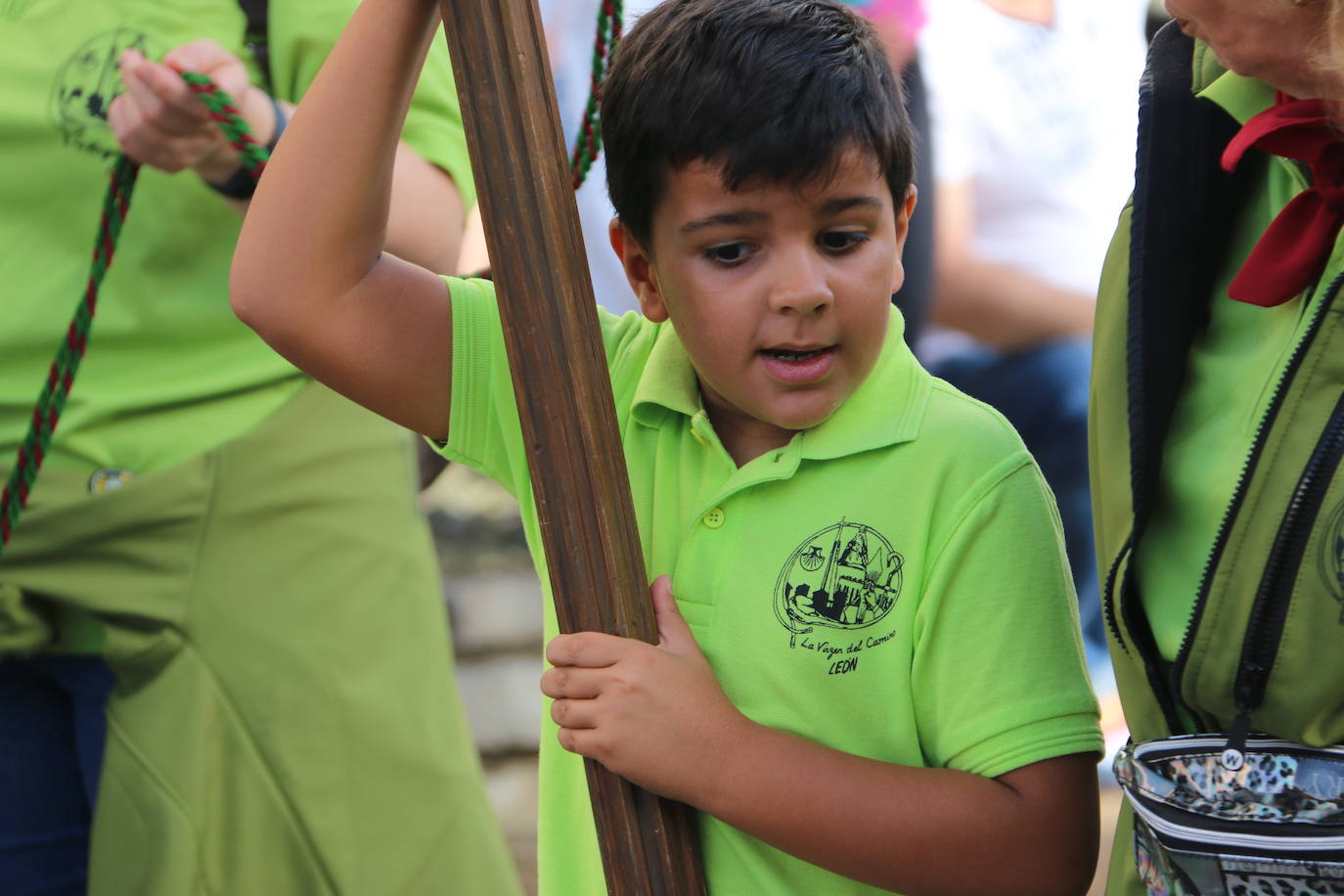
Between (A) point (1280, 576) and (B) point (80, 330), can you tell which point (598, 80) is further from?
(A) point (1280, 576)

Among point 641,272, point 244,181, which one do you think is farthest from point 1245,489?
point 244,181

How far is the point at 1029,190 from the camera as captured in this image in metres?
4.09

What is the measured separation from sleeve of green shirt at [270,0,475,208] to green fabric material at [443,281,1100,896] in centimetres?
58

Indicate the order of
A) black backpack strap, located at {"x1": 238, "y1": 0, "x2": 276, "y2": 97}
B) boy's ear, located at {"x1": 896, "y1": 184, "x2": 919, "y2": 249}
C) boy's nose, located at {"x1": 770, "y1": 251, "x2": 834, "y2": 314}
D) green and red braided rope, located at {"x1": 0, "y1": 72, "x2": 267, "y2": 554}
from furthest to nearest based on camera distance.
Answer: black backpack strap, located at {"x1": 238, "y1": 0, "x2": 276, "y2": 97} < green and red braided rope, located at {"x1": 0, "y1": 72, "x2": 267, "y2": 554} < boy's ear, located at {"x1": 896, "y1": 184, "x2": 919, "y2": 249} < boy's nose, located at {"x1": 770, "y1": 251, "x2": 834, "y2": 314}

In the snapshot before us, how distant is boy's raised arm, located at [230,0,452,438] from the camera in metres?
1.33

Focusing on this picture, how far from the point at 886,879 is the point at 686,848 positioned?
156 millimetres

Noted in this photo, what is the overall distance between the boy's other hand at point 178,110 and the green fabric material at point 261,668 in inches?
12.5

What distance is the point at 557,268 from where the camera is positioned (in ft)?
3.90

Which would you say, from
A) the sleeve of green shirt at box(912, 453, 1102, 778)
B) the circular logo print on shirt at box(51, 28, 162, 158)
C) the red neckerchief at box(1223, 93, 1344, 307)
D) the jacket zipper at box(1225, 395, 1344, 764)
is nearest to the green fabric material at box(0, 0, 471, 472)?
the circular logo print on shirt at box(51, 28, 162, 158)

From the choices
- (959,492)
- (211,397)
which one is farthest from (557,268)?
(211,397)

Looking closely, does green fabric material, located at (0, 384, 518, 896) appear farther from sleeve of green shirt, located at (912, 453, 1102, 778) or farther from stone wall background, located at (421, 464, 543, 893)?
stone wall background, located at (421, 464, 543, 893)

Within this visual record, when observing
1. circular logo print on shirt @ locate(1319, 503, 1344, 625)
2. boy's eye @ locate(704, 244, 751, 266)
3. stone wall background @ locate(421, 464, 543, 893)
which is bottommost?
stone wall background @ locate(421, 464, 543, 893)

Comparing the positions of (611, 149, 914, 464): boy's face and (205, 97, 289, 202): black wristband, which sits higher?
(205, 97, 289, 202): black wristband

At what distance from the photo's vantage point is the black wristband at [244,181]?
1.66m
